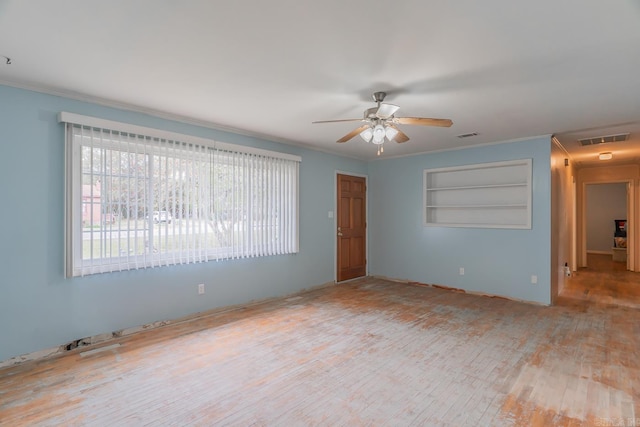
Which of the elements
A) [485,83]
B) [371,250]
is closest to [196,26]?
[485,83]

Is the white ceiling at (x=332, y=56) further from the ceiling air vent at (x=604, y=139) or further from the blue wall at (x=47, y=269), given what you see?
the ceiling air vent at (x=604, y=139)

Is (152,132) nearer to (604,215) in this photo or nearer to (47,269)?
(47,269)

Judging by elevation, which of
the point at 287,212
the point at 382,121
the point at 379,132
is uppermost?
the point at 382,121

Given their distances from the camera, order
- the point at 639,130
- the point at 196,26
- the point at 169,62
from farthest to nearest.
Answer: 1. the point at 639,130
2. the point at 169,62
3. the point at 196,26

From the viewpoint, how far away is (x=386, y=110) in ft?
9.38

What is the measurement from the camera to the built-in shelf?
498 cm

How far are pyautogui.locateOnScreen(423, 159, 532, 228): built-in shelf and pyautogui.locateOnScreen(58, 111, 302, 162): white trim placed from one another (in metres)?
3.06

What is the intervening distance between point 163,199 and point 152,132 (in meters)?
0.76

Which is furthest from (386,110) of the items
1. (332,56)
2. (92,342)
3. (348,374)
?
(92,342)

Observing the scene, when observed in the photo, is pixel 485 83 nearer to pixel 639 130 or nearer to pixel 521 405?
pixel 521 405

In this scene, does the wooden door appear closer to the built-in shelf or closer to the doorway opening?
the built-in shelf

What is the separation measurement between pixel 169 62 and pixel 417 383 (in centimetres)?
314

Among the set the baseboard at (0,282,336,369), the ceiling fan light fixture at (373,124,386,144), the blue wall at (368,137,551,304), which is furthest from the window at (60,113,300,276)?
the blue wall at (368,137,551,304)

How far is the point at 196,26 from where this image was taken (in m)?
1.96
